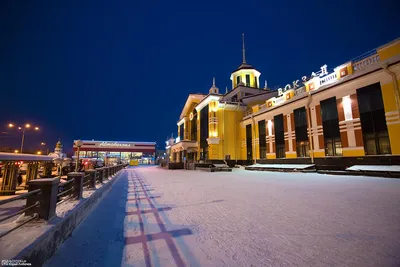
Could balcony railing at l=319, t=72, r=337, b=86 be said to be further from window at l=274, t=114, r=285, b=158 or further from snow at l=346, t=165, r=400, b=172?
snow at l=346, t=165, r=400, b=172

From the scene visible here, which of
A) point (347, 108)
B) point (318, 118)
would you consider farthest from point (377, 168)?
point (318, 118)

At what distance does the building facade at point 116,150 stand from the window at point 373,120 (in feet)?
218

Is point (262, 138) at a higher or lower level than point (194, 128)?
lower

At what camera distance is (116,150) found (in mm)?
68562

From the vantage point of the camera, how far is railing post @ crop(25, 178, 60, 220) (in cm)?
321

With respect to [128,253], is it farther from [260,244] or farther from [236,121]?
[236,121]

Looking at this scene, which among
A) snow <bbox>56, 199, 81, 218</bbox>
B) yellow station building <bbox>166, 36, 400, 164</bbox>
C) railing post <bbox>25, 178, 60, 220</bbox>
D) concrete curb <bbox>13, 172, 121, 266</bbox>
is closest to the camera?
concrete curb <bbox>13, 172, 121, 266</bbox>

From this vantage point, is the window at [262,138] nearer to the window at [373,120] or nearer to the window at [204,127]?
the window at [204,127]

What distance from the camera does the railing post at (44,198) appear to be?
3215 mm

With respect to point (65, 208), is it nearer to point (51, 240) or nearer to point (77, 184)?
point (77, 184)

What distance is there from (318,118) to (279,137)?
5.61 m

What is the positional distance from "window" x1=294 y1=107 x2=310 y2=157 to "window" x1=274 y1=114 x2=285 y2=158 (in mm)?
2067

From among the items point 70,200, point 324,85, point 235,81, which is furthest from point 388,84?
point 235,81

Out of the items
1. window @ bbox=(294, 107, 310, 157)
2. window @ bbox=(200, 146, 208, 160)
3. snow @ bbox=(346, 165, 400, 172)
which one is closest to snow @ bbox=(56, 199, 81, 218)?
snow @ bbox=(346, 165, 400, 172)
